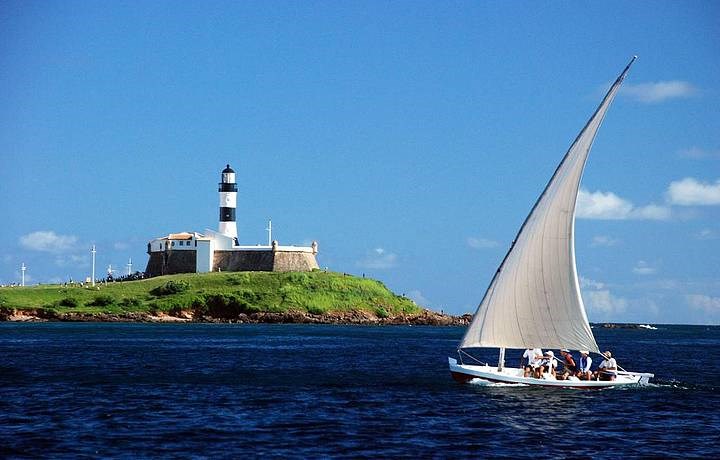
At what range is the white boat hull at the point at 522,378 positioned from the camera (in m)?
45.5

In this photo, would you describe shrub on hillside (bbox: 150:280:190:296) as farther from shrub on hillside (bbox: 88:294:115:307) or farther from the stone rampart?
the stone rampart

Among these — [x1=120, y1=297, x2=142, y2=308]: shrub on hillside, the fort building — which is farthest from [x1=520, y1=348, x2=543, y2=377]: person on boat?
the fort building

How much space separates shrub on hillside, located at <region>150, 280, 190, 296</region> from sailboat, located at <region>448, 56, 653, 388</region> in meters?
99.3

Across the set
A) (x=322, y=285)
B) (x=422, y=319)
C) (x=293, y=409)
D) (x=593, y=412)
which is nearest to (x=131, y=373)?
(x=293, y=409)

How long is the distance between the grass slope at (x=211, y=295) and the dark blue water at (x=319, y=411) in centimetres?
7083

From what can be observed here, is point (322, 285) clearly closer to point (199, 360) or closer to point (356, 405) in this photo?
point (199, 360)

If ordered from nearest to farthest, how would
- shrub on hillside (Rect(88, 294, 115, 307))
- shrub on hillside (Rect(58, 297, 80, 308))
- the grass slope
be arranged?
shrub on hillside (Rect(58, 297, 80, 308)) < the grass slope < shrub on hillside (Rect(88, 294, 115, 307))

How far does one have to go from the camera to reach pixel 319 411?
38812 millimetres

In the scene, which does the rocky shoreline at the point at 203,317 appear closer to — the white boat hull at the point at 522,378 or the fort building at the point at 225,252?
the fort building at the point at 225,252

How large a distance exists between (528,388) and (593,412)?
22.7 ft

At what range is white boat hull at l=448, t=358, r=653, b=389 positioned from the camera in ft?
149

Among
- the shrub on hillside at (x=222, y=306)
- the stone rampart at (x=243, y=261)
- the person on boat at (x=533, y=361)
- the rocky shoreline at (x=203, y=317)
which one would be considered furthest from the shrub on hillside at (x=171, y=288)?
the person on boat at (x=533, y=361)

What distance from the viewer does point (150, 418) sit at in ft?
118

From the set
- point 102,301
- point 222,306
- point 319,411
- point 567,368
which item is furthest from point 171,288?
point 319,411
